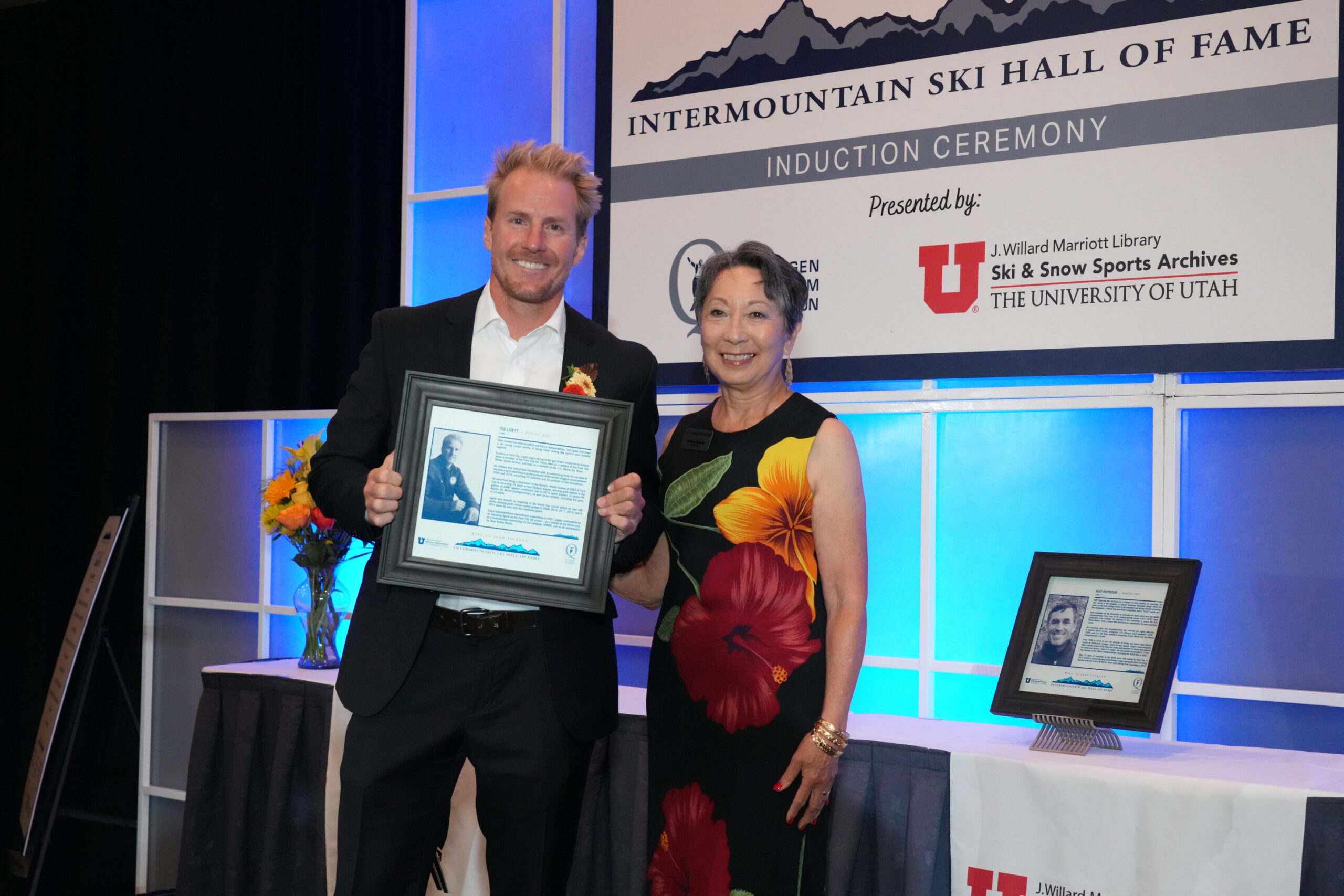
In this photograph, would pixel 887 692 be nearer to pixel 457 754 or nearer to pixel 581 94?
pixel 457 754

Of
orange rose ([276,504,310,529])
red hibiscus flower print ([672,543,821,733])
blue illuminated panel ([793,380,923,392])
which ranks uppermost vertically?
blue illuminated panel ([793,380,923,392])

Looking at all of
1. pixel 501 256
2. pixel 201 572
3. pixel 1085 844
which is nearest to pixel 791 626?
pixel 1085 844

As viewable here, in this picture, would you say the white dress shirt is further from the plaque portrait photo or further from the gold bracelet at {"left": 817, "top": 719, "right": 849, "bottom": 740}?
the gold bracelet at {"left": 817, "top": 719, "right": 849, "bottom": 740}

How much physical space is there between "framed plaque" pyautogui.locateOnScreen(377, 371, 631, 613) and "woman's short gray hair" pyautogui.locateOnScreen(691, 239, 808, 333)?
45 centimetres

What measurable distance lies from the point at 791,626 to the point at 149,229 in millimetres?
4238


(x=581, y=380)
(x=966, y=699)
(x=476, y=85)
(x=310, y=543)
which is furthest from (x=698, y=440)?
(x=476, y=85)

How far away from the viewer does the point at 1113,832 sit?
2191mm

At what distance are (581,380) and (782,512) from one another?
1.56 ft

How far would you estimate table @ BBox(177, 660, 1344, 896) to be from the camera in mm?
2270

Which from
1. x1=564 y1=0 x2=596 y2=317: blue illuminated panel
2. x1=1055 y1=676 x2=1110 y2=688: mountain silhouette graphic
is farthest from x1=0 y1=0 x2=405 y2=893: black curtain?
x1=1055 y1=676 x2=1110 y2=688: mountain silhouette graphic

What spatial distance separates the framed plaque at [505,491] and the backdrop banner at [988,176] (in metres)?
1.31

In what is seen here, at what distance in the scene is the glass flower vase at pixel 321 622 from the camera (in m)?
3.40

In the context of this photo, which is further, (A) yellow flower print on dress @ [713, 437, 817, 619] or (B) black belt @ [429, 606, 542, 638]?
(A) yellow flower print on dress @ [713, 437, 817, 619]

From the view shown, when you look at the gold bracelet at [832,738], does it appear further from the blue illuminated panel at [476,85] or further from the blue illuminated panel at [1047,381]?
the blue illuminated panel at [476,85]
